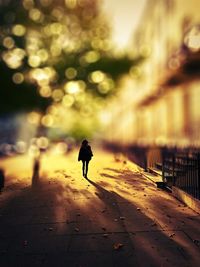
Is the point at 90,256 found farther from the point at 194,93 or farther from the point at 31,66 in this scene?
the point at 31,66

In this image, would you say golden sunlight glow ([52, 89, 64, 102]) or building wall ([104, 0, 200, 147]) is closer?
building wall ([104, 0, 200, 147])

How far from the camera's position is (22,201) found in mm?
10602

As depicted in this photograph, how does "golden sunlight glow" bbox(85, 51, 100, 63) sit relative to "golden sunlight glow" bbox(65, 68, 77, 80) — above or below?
above

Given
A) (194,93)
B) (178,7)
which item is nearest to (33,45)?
(178,7)

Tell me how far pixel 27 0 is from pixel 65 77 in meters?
6.82

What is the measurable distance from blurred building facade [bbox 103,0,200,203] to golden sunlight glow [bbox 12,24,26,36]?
989 cm

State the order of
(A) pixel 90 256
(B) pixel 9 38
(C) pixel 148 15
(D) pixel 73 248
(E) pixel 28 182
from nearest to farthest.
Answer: (A) pixel 90 256, (D) pixel 73 248, (E) pixel 28 182, (B) pixel 9 38, (C) pixel 148 15

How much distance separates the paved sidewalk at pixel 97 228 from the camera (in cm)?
573

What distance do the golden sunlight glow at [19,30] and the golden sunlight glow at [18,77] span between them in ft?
10.6

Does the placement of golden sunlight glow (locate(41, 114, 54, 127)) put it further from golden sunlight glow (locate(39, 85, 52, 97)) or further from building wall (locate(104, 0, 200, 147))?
building wall (locate(104, 0, 200, 147))

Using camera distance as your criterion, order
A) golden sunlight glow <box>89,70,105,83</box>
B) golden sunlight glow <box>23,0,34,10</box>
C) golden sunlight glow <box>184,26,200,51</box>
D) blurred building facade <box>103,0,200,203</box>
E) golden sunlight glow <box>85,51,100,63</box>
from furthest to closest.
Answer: golden sunlight glow <box>89,70,105,83</box> → golden sunlight glow <box>85,51,100,63</box> → golden sunlight glow <box>23,0,34,10</box> → blurred building facade <box>103,0,200,203</box> → golden sunlight glow <box>184,26,200,51</box>

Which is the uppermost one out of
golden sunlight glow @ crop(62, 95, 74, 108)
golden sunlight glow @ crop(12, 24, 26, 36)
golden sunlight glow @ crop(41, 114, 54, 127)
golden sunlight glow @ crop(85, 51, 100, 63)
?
golden sunlight glow @ crop(12, 24, 26, 36)

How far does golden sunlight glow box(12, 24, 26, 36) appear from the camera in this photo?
97.9 ft

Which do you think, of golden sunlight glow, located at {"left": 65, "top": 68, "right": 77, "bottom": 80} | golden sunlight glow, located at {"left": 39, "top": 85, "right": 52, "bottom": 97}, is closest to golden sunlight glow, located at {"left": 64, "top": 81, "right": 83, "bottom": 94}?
golden sunlight glow, located at {"left": 65, "top": 68, "right": 77, "bottom": 80}
